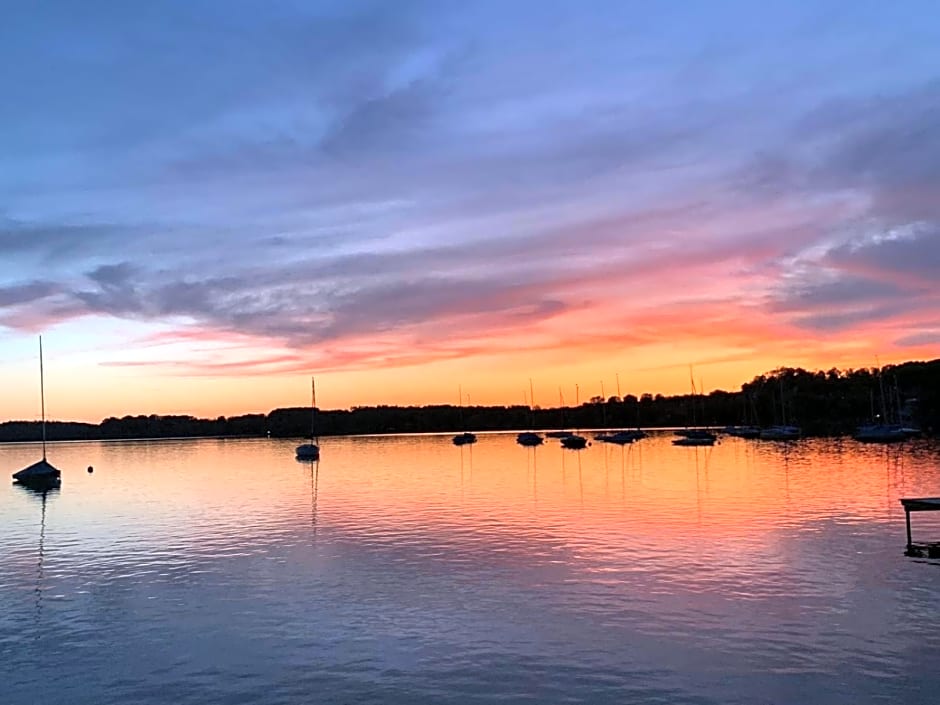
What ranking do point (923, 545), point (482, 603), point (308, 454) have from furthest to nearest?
1. point (308, 454)
2. point (923, 545)
3. point (482, 603)

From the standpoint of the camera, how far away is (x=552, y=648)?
19.2 meters

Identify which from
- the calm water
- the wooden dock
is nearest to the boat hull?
the calm water

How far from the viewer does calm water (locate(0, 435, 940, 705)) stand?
1706 centimetres

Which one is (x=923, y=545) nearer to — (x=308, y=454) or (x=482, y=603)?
(x=482, y=603)

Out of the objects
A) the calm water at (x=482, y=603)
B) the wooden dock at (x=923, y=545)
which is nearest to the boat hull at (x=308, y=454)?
the calm water at (x=482, y=603)

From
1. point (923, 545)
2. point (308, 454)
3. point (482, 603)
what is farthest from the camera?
point (308, 454)

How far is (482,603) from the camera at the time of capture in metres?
24.1

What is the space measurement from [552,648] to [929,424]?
159805 mm

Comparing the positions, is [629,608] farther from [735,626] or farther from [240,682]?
[240,682]

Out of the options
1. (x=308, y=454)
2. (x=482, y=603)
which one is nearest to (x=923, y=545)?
(x=482, y=603)

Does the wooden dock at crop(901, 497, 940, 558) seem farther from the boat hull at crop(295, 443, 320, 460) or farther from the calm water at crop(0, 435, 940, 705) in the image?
the boat hull at crop(295, 443, 320, 460)

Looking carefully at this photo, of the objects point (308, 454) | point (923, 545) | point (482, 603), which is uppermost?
point (308, 454)

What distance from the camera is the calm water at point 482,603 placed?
1706 cm

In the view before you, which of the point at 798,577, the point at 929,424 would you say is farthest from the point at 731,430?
the point at 798,577
